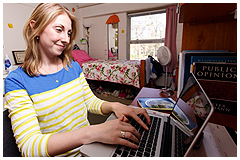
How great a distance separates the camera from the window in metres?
3.75

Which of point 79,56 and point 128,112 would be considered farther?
point 79,56

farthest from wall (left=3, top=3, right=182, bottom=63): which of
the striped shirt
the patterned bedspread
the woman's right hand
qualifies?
the woman's right hand

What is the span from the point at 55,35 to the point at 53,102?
1.26ft

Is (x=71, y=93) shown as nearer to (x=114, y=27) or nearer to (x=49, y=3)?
(x=49, y=3)

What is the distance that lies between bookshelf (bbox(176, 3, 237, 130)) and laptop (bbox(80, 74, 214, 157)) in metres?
0.18

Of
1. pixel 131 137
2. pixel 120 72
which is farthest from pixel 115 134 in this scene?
pixel 120 72

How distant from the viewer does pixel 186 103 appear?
0.63m

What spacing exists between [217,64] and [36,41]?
0.99 metres

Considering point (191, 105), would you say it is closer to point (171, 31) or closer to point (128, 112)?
point (128, 112)

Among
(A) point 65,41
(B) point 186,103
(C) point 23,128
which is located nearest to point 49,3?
(A) point 65,41

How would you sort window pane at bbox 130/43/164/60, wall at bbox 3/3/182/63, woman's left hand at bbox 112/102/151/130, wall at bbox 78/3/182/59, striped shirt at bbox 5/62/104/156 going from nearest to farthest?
striped shirt at bbox 5/62/104/156 < woman's left hand at bbox 112/102/151/130 < wall at bbox 3/3/182/63 < wall at bbox 78/3/182/59 < window pane at bbox 130/43/164/60

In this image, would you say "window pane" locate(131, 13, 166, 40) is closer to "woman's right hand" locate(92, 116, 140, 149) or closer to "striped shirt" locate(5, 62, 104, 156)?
"striped shirt" locate(5, 62, 104, 156)

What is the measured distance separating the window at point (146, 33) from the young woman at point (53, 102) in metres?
3.33

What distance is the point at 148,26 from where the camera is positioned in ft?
12.8
